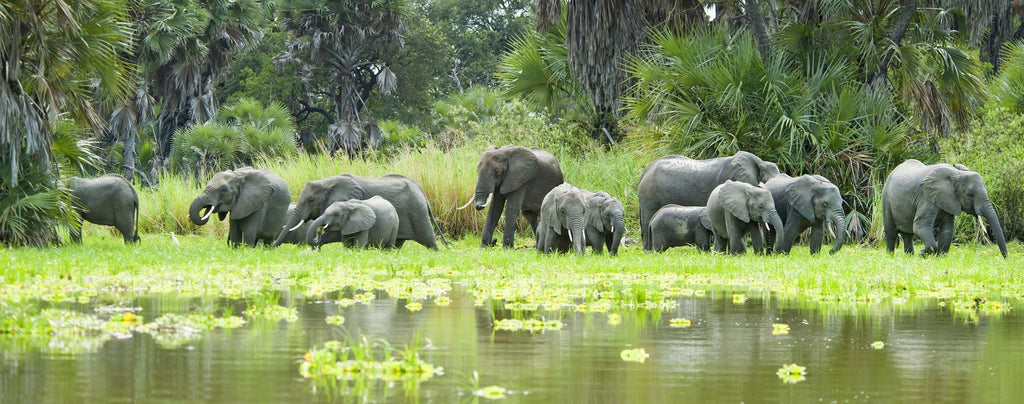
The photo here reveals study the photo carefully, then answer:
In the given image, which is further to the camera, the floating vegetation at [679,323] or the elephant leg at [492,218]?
the elephant leg at [492,218]

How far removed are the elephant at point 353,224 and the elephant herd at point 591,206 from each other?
15 millimetres

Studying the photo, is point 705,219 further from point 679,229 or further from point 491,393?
point 491,393

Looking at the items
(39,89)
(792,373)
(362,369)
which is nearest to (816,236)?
(39,89)

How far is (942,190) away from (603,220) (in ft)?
13.2

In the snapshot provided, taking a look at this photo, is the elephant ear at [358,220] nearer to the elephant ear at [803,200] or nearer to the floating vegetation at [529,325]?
the elephant ear at [803,200]

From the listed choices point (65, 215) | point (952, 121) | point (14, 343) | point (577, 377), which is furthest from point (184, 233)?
point (577, 377)

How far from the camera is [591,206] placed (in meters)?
15.6

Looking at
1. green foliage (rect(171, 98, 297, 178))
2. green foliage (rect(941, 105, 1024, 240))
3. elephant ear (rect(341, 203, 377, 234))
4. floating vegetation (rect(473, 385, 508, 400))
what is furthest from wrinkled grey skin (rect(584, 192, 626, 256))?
green foliage (rect(171, 98, 297, 178))

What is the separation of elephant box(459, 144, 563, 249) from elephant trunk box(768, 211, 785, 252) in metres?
4.30

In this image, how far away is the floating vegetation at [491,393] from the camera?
4910 millimetres

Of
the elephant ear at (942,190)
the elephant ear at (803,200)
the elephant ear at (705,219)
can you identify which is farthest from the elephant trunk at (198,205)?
the elephant ear at (942,190)

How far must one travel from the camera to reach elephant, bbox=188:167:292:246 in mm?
16859

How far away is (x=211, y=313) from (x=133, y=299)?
1.19 m

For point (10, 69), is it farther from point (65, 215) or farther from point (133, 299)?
point (133, 299)
